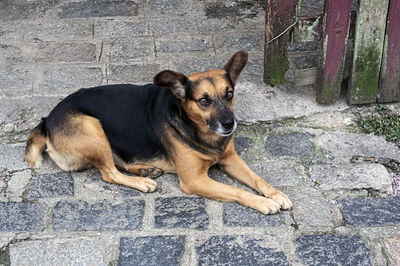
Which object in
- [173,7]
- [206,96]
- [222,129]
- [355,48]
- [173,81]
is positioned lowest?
[173,7]

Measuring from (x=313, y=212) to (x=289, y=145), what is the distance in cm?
96

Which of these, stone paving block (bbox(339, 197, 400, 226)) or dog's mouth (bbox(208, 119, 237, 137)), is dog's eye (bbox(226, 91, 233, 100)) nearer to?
dog's mouth (bbox(208, 119, 237, 137))

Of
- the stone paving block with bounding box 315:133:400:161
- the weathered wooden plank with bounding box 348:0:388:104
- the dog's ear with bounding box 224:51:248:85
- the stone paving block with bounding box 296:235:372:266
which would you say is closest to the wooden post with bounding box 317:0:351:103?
the weathered wooden plank with bounding box 348:0:388:104

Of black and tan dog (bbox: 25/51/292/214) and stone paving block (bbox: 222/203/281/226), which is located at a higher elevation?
black and tan dog (bbox: 25/51/292/214)

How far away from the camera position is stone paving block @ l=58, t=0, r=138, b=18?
7.28 metres

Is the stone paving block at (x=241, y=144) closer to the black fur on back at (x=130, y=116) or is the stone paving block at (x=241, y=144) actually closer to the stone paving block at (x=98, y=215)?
the black fur on back at (x=130, y=116)

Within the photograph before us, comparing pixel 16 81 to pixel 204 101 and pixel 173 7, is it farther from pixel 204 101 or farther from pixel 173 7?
pixel 204 101

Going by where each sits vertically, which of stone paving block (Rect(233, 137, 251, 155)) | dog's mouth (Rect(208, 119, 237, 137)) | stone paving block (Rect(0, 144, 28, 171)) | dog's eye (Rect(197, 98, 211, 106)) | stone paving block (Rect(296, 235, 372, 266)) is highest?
dog's eye (Rect(197, 98, 211, 106))

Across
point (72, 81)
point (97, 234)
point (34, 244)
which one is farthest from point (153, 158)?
point (72, 81)

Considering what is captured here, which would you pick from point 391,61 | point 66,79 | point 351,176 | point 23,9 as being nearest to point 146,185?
point 351,176

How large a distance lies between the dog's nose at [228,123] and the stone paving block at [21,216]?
154 centimetres

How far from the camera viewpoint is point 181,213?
162 inches

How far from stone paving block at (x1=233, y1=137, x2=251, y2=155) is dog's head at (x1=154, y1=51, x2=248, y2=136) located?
736mm

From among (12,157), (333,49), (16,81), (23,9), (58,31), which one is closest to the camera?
(12,157)
